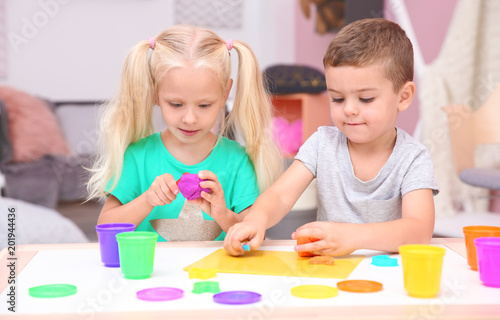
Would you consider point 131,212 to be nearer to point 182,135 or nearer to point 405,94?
point 182,135

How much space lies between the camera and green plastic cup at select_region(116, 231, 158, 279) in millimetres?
800

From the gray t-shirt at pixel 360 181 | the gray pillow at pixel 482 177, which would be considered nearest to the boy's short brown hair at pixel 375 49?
the gray t-shirt at pixel 360 181

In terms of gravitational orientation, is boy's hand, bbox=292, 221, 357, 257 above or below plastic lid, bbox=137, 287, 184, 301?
above

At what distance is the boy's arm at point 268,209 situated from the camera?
95 cm

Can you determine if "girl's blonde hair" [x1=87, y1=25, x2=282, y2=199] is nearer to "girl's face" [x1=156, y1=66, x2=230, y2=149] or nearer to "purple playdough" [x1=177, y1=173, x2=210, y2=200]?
"girl's face" [x1=156, y1=66, x2=230, y2=149]

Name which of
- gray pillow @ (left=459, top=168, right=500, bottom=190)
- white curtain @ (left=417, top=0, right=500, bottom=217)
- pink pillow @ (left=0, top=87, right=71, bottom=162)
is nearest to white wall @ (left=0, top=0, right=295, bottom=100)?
pink pillow @ (left=0, top=87, right=71, bottom=162)

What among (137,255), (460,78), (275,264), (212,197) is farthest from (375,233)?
(460,78)

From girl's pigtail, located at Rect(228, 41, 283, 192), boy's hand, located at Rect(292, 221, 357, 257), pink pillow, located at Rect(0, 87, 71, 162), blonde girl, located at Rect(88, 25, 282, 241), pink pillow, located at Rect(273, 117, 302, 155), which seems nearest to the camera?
boy's hand, located at Rect(292, 221, 357, 257)

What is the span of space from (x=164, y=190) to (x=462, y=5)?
7.10 feet

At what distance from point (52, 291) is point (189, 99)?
1.72 feet

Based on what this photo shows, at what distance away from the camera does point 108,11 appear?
4.57 m

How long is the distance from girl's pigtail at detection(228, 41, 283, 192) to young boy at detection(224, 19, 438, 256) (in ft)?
0.35

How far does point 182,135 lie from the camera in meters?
1.20

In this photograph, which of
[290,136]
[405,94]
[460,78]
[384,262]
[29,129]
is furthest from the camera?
[29,129]
